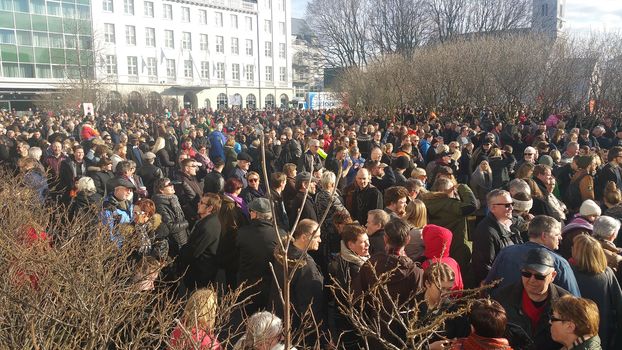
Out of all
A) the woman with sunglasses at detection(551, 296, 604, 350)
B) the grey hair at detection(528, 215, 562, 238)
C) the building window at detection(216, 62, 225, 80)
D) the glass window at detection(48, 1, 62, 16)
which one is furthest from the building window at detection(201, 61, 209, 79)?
the woman with sunglasses at detection(551, 296, 604, 350)

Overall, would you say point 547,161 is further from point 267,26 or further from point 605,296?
point 267,26

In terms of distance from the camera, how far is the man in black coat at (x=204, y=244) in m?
5.16

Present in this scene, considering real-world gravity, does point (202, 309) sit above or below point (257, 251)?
above

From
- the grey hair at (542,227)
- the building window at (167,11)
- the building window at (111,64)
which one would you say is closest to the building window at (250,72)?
the building window at (167,11)

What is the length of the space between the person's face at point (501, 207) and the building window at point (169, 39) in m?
→ 59.2

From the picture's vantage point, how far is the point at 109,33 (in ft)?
177

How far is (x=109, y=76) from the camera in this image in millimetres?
53125

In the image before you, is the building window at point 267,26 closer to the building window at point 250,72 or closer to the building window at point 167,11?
the building window at point 250,72

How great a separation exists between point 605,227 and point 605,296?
2.91 ft

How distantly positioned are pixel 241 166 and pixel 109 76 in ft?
165

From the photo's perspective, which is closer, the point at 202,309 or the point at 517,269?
the point at 202,309

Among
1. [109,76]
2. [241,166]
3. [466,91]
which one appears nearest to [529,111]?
[466,91]

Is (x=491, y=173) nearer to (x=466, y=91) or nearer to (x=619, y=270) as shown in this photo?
(x=619, y=270)

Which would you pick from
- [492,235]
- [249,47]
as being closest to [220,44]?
[249,47]
